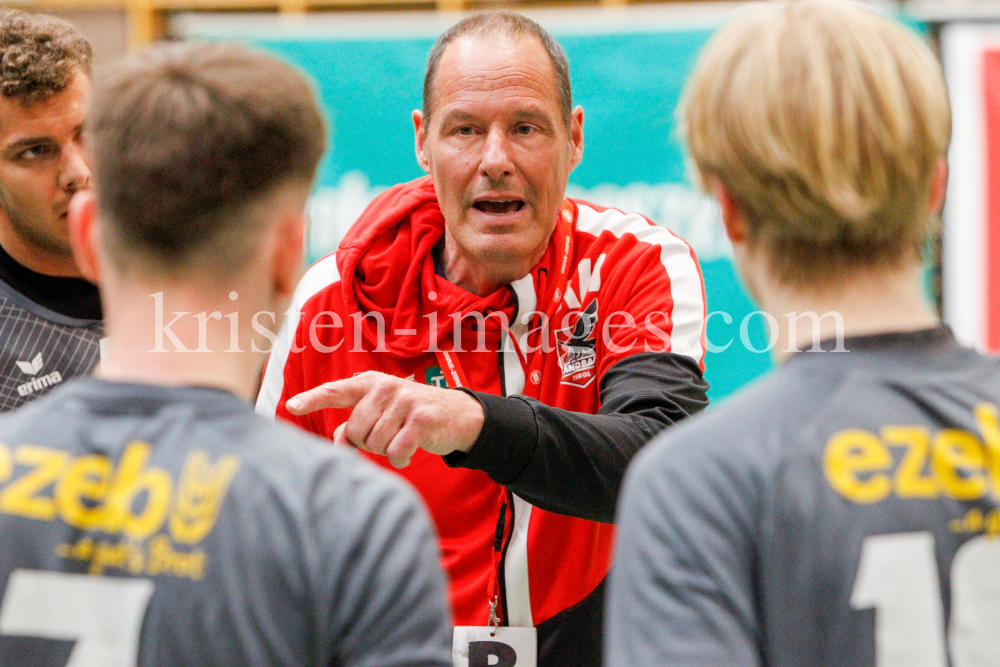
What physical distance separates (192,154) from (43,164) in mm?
1184

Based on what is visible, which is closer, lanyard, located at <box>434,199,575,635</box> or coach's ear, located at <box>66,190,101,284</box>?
coach's ear, located at <box>66,190,101,284</box>

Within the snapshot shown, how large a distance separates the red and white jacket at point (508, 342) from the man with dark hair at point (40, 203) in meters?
0.45

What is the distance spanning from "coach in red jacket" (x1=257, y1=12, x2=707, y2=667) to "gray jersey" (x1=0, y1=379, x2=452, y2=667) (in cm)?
98

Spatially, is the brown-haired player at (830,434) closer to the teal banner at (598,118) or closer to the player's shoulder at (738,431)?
the player's shoulder at (738,431)

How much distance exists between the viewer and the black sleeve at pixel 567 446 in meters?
1.68

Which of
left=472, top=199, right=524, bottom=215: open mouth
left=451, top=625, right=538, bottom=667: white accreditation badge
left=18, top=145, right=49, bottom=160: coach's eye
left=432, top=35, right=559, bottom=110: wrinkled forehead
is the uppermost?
left=432, top=35, right=559, bottom=110: wrinkled forehead

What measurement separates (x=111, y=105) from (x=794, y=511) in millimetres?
836

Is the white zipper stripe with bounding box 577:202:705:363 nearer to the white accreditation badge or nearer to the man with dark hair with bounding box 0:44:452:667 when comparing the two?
the white accreditation badge

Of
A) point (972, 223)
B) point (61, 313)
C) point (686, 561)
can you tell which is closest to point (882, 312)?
point (686, 561)

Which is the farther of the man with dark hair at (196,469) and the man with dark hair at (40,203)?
the man with dark hair at (40,203)

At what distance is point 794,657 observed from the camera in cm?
97

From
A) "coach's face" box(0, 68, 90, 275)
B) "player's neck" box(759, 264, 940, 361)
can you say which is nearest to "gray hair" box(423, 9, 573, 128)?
"coach's face" box(0, 68, 90, 275)

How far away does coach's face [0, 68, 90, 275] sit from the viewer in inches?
77.4

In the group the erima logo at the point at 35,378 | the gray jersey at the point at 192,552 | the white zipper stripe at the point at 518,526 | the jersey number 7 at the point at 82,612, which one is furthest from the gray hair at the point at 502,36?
the jersey number 7 at the point at 82,612
